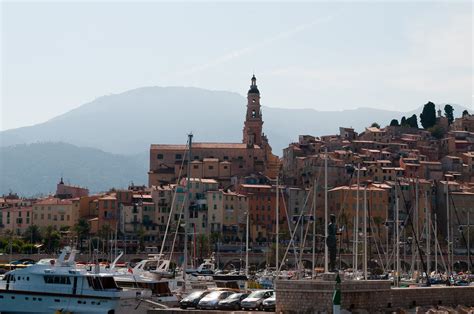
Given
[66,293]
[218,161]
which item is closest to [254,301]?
[66,293]

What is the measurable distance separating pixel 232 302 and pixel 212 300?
0.77 m

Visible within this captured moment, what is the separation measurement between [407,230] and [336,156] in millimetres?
24471

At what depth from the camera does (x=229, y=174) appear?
112062mm

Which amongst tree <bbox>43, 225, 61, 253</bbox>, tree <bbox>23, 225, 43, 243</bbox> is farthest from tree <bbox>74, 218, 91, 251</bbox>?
tree <bbox>23, 225, 43, 243</bbox>

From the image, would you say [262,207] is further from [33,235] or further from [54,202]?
[33,235]

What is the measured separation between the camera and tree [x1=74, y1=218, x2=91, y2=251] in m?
91.8

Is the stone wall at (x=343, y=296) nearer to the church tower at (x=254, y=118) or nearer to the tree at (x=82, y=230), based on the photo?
the tree at (x=82, y=230)

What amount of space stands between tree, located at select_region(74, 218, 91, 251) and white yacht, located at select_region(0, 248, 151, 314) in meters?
57.1

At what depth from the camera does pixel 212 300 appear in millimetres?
35688

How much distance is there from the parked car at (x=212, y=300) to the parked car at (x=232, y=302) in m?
0.25

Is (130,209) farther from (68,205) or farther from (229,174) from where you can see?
(229,174)

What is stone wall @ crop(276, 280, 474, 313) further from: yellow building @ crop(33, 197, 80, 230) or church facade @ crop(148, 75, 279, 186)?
church facade @ crop(148, 75, 279, 186)

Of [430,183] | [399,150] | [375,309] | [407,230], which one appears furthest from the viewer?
[399,150]

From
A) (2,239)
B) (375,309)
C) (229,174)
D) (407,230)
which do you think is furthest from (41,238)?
(375,309)
